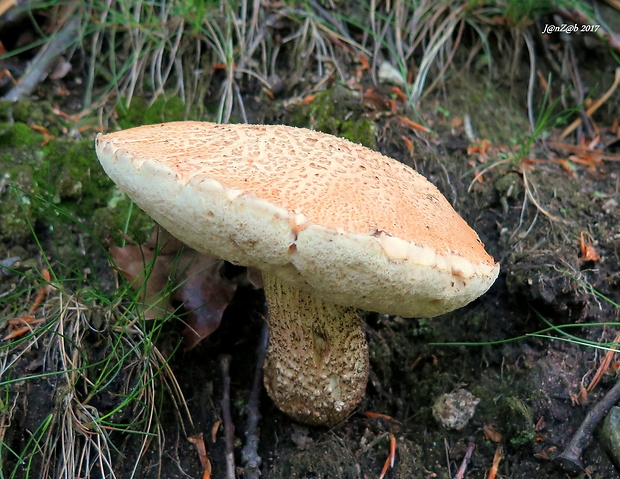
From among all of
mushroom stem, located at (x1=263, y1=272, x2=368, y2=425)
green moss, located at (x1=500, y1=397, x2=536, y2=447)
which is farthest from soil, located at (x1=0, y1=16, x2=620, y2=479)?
mushroom stem, located at (x1=263, y1=272, x2=368, y2=425)

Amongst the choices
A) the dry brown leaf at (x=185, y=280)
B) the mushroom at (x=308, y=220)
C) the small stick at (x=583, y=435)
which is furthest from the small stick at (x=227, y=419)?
the small stick at (x=583, y=435)

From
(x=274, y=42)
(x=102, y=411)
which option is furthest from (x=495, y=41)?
(x=102, y=411)

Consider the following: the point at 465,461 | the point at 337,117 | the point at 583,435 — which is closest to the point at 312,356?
the point at 465,461

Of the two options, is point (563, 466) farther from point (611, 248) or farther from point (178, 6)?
point (178, 6)

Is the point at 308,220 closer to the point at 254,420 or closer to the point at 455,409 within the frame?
the point at 254,420

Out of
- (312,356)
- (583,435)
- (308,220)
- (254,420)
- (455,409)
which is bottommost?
(254,420)

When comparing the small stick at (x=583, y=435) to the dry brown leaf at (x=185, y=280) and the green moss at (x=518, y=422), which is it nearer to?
the green moss at (x=518, y=422)
